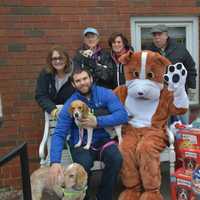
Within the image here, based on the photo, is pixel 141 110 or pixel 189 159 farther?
pixel 141 110

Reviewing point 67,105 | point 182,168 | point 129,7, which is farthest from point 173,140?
point 129,7

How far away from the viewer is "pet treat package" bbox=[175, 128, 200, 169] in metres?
4.13

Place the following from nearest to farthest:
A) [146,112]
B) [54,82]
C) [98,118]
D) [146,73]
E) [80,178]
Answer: [80,178] < [98,118] < [146,73] < [146,112] < [54,82]

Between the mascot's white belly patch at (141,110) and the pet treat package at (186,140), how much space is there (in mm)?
309

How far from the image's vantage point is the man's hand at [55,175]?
3760mm

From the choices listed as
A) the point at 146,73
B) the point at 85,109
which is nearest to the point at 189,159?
the point at 146,73

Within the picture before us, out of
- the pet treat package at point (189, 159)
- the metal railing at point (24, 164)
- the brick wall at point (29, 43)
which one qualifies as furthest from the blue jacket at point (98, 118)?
the brick wall at point (29, 43)

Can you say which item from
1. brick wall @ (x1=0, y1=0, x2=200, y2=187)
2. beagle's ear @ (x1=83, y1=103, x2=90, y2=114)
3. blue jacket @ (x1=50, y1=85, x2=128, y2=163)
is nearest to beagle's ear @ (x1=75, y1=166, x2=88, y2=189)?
blue jacket @ (x1=50, y1=85, x2=128, y2=163)

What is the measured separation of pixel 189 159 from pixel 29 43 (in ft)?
7.38

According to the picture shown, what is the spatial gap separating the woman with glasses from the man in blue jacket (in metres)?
0.52

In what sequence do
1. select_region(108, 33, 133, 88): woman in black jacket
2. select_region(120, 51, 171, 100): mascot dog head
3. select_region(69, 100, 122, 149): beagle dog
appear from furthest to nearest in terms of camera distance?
select_region(108, 33, 133, 88): woman in black jacket
select_region(120, 51, 171, 100): mascot dog head
select_region(69, 100, 122, 149): beagle dog

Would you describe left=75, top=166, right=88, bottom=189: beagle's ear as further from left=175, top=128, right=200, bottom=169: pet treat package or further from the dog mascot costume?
left=175, top=128, right=200, bottom=169: pet treat package

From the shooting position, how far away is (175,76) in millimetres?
4328

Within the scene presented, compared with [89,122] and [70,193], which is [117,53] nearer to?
[89,122]
